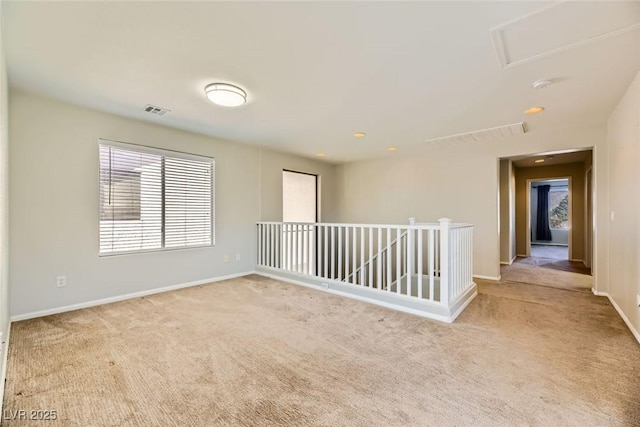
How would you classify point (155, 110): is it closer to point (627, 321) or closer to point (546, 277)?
point (627, 321)

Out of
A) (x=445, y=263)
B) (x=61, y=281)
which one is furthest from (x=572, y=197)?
(x=61, y=281)

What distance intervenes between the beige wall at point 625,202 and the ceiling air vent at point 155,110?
15.3ft

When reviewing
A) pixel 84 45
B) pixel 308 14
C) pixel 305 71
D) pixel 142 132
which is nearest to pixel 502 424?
pixel 308 14

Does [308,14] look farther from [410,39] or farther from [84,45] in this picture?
[84,45]

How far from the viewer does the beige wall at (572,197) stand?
6430 millimetres

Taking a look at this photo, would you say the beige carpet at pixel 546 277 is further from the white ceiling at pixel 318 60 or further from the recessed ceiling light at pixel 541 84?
the recessed ceiling light at pixel 541 84

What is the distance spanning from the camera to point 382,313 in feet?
9.89

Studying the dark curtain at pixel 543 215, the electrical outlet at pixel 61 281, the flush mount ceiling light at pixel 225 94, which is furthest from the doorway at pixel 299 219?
the dark curtain at pixel 543 215

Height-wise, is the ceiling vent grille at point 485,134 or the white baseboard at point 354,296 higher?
the ceiling vent grille at point 485,134

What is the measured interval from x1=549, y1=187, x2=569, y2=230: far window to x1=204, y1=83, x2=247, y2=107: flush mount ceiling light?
12451mm

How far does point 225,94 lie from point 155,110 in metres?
1.22

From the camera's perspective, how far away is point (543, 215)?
10430 mm

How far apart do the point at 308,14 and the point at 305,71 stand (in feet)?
2.19

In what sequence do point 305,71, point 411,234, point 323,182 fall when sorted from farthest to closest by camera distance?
point 323,182
point 411,234
point 305,71
